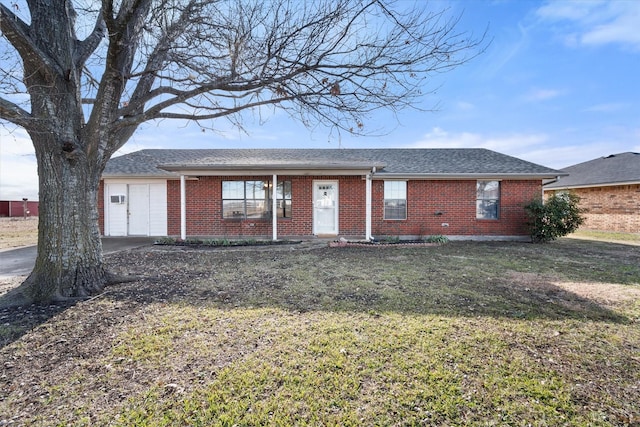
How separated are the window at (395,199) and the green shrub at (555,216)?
15.4ft

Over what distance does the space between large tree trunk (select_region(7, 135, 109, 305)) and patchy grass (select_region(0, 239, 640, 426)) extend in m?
0.49

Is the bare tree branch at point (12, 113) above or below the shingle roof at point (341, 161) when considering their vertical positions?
below

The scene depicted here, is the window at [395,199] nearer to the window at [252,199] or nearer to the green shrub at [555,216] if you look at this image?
the window at [252,199]

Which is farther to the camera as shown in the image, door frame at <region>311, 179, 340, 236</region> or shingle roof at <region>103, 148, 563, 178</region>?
door frame at <region>311, 179, 340, 236</region>

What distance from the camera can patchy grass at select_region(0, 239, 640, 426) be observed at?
212 cm

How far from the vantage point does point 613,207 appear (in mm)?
15117

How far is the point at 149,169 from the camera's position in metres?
11.6

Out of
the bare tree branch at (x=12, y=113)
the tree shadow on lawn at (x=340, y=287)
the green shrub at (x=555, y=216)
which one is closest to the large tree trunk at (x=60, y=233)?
the tree shadow on lawn at (x=340, y=287)

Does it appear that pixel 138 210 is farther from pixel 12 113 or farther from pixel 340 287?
pixel 340 287

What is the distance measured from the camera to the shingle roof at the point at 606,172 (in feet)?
48.3

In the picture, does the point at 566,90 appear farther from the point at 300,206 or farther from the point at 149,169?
the point at 149,169

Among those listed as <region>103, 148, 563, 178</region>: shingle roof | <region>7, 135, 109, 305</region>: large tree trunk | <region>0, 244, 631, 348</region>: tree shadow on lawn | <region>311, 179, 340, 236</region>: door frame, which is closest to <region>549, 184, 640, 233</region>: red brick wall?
<region>103, 148, 563, 178</region>: shingle roof

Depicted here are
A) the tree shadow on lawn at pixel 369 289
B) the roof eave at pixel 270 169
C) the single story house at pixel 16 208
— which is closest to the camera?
the tree shadow on lawn at pixel 369 289

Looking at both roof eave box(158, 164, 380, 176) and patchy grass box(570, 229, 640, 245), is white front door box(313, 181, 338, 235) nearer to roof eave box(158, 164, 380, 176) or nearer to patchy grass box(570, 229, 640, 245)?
roof eave box(158, 164, 380, 176)
